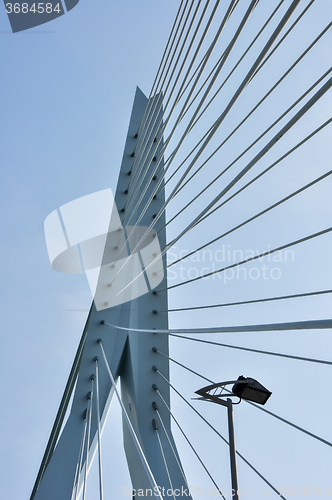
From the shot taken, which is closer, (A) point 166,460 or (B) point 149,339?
(A) point 166,460

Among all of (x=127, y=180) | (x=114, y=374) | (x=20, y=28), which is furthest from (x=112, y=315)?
(x=20, y=28)

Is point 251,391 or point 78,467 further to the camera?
point 78,467

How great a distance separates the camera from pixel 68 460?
6.72 ft

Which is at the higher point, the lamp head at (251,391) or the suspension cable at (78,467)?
the lamp head at (251,391)

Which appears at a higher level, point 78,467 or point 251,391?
point 251,391

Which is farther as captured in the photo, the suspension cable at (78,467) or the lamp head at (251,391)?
the suspension cable at (78,467)

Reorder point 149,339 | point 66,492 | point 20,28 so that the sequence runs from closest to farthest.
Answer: point 66,492 < point 149,339 < point 20,28

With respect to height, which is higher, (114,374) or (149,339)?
(149,339)

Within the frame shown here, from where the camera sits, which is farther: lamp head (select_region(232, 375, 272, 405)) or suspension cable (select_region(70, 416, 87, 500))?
suspension cable (select_region(70, 416, 87, 500))

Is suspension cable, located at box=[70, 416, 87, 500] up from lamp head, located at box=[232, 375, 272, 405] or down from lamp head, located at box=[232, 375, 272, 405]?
down

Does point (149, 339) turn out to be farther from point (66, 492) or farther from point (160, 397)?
point (66, 492)

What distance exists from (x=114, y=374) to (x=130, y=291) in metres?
0.57

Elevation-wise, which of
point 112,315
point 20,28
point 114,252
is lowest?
point 112,315

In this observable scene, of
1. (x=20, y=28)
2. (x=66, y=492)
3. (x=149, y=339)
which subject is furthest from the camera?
(x=20, y=28)
